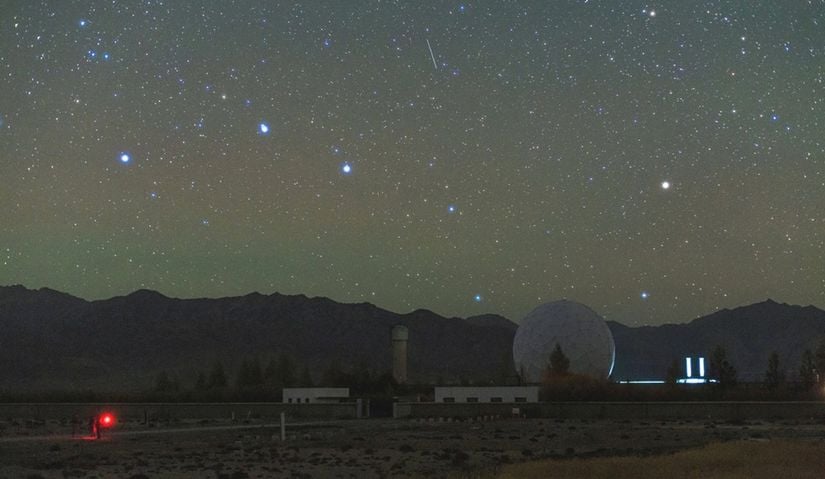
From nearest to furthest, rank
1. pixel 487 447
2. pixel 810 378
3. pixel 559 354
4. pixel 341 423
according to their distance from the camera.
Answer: pixel 487 447 < pixel 341 423 < pixel 559 354 < pixel 810 378

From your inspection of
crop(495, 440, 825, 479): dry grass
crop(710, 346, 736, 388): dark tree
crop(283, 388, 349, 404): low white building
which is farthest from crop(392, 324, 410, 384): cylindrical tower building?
crop(495, 440, 825, 479): dry grass

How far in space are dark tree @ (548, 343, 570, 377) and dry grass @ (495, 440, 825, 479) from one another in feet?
205

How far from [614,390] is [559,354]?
17776 mm

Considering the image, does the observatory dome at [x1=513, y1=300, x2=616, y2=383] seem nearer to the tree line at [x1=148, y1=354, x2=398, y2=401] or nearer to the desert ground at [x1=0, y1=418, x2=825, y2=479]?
the tree line at [x1=148, y1=354, x2=398, y2=401]

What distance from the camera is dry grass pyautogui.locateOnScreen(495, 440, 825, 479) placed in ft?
102

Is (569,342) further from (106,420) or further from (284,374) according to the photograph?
(106,420)

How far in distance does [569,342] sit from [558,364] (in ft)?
23.4

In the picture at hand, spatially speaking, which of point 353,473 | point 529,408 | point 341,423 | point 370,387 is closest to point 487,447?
point 353,473

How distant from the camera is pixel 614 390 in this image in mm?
85125

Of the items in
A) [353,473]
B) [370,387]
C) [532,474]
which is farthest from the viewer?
[370,387]

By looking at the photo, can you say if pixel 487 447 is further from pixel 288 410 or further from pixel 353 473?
pixel 288 410

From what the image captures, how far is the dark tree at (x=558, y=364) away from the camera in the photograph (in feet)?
333

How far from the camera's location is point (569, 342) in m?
109

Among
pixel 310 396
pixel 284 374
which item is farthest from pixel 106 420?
pixel 284 374
